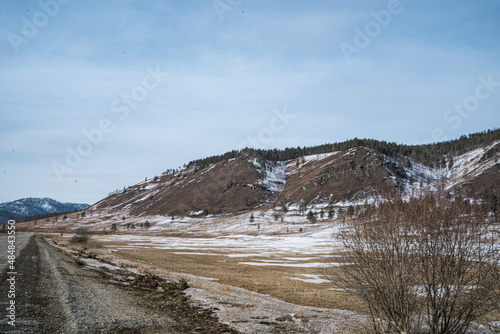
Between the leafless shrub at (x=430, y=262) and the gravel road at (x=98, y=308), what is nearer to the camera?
the leafless shrub at (x=430, y=262)

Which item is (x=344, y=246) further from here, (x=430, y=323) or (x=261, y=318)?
(x=261, y=318)

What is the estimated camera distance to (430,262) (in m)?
9.77

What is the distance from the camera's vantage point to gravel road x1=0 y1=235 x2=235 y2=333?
11.5 metres

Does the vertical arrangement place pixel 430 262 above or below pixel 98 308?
above

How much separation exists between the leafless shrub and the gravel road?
249 inches

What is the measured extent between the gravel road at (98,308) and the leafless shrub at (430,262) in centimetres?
632

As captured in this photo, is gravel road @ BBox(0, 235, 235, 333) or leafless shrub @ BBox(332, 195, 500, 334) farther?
gravel road @ BBox(0, 235, 235, 333)

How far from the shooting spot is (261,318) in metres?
14.1

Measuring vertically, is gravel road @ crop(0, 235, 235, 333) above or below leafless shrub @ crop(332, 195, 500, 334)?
below

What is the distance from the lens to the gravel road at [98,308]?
11.5 m

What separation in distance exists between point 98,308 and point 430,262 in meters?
13.9

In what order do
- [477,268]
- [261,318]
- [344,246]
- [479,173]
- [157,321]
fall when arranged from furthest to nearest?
[479,173], [261,318], [157,321], [344,246], [477,268]

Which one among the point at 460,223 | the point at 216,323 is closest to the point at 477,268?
the point at 460,223

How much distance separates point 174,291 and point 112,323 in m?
7.54
